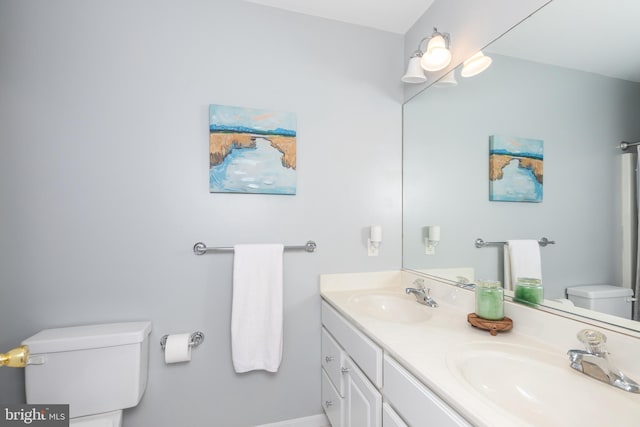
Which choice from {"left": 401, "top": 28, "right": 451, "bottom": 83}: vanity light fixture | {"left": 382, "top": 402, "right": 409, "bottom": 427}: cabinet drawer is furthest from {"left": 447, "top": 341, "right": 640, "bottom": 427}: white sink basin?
{"left": 401, "top": 28, "right": 451, "bottom": 83}: vanity light fixture

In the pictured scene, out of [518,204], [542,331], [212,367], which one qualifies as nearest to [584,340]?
[542,331]

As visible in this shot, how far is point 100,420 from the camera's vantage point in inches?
45.8

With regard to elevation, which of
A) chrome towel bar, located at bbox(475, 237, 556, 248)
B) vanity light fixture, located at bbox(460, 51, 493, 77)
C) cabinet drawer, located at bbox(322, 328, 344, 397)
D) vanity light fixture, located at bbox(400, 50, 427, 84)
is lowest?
cabinet drawer, located at bbox(322, 328, 344, 397)

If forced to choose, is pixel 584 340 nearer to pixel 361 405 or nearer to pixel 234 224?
pixel 361 405

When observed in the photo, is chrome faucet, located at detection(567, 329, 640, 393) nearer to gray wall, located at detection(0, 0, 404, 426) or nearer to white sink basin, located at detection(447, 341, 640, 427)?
white sink basin, located at detection(447, 341, 640, 427)

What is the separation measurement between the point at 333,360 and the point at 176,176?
4.16 feet

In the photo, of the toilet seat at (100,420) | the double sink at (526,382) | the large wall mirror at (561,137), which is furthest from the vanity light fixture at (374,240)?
the toilet seat at (100,420)

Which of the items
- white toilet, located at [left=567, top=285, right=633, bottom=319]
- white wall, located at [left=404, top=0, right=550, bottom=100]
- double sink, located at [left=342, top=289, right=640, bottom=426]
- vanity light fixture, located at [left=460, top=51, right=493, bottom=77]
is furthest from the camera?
vanity light fixture, located at [left=460, top=51, right=493, bottom=77]

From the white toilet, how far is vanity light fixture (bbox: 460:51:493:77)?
101cm

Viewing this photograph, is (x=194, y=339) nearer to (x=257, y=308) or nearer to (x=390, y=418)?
(x=257, y=308)

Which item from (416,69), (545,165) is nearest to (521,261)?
(545,165)

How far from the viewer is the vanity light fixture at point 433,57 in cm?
140

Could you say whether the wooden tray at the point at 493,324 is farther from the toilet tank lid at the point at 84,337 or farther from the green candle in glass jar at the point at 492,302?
the toilet tank lid at the point at 84,337

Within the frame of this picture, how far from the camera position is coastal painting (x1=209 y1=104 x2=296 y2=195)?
1.47 meters
